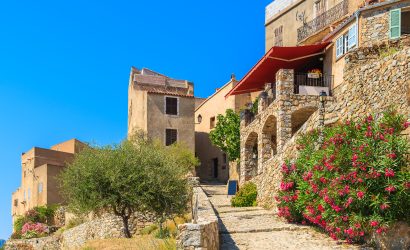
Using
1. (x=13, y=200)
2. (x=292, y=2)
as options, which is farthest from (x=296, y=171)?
(x=13, y=200)

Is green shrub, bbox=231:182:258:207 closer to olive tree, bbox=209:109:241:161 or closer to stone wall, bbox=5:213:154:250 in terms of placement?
stone wall, bbox=5:213:154:250

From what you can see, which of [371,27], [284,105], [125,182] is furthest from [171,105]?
[371,27]

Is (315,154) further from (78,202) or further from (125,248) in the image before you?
(78,202)

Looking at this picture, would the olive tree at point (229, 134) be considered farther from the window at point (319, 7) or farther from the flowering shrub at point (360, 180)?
the flowering shrub at point (360, 180)

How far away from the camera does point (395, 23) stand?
22000 mm

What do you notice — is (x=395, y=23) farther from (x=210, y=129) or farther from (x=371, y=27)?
(x=210, y=129)

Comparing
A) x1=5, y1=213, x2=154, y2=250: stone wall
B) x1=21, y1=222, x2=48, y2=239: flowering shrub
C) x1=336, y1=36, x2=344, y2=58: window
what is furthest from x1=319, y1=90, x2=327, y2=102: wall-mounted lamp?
x1=21, y1=222, x2=48, y2=239: flowering shrub

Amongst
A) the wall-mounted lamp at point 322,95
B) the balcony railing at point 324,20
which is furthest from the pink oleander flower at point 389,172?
the balcony railing at point 324,20

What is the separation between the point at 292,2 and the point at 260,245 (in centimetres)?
2413

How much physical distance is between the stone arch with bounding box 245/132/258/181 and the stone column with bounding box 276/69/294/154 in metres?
4.31

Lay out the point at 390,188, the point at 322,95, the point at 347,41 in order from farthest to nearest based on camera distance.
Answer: the point at 347,41, the point at 322,95, the point at 390,188

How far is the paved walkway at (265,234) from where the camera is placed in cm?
1212

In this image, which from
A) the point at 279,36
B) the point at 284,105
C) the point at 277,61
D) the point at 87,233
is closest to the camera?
the point at 284,105

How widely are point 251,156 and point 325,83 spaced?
221 inches
